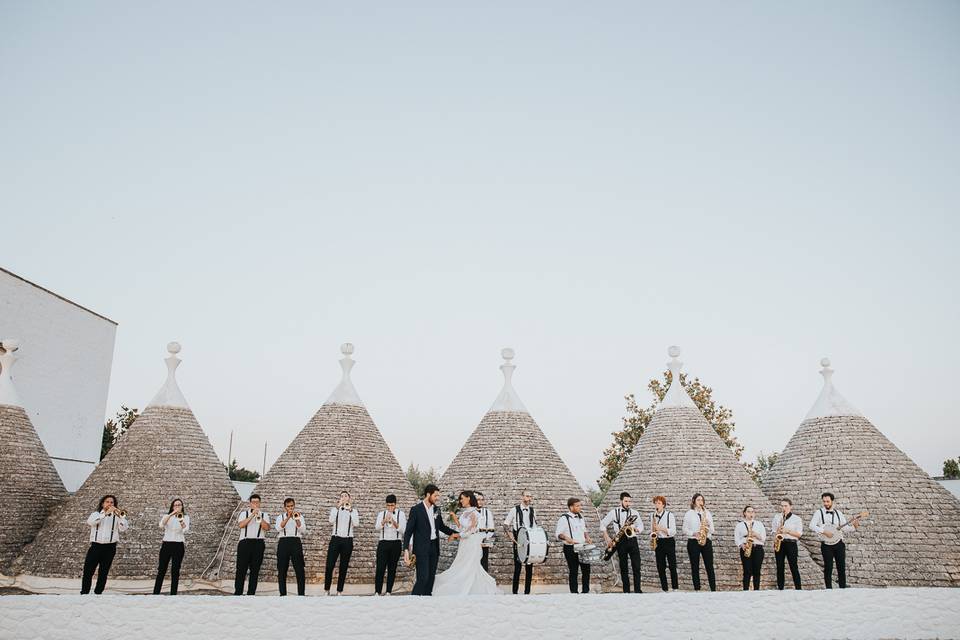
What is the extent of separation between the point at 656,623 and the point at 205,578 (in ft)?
25.8

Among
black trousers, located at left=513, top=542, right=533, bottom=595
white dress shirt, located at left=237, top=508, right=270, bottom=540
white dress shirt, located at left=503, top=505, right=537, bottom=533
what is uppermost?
white dress shirt, located at left=503, top=505, right=537, bottom=533

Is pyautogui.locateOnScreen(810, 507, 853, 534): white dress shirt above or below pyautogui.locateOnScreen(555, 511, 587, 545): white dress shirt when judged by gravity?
above

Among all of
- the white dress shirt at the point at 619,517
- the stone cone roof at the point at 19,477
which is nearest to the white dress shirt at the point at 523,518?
the white dress shirt at the point at 619,517

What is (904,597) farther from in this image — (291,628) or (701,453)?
(291,628)

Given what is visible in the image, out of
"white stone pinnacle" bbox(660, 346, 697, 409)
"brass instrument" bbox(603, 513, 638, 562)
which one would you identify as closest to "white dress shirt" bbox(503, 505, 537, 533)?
"brass instrument" bbox(603, 513, 638, 562)

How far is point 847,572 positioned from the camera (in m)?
12.7

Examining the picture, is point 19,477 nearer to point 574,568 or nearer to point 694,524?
point 574,568

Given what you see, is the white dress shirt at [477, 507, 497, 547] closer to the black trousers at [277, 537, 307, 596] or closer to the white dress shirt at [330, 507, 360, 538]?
the white dress shirt at [330, 507, 360, 538]

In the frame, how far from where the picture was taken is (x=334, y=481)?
12.7 metres

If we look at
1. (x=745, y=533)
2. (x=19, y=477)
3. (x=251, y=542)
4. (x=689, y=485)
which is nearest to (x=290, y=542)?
(x=251, y=542)

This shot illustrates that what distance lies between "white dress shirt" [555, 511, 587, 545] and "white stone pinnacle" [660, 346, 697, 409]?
508cm

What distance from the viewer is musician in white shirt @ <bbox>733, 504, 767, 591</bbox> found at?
10930 mm

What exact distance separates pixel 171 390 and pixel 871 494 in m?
13.7

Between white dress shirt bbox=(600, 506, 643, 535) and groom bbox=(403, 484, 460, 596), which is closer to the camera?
groom bbox=(403, 484, 460, 596)
